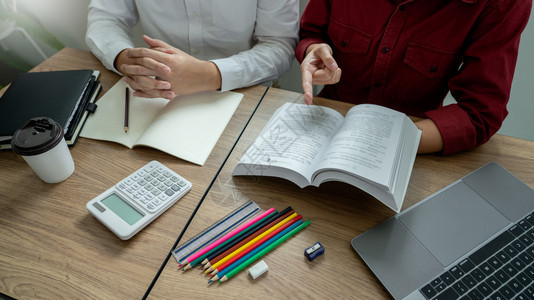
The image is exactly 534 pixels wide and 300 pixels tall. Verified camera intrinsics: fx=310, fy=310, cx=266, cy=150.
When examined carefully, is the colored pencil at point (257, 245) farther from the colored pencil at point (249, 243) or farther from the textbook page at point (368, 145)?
the textbook page at point (368, 145)

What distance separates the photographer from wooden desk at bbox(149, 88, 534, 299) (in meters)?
0.49

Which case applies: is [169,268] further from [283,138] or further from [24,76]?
[24,76]

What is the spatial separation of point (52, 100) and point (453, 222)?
3.09 feet

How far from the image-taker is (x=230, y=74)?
2.77ft

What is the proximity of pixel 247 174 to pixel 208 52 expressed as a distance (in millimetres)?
650

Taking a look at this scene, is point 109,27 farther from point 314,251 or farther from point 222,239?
point 314,251

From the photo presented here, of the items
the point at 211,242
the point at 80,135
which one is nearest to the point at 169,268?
the point at 211,242

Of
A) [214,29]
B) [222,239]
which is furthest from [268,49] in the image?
[222,239]

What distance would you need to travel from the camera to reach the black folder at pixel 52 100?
2.39ft

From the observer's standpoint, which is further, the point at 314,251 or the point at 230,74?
the point at 230,74

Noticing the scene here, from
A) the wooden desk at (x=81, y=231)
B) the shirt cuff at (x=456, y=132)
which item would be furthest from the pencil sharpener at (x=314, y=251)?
the shirt cuff at (x=456, y=132)

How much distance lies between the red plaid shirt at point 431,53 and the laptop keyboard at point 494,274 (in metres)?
0.22

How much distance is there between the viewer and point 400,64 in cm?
90

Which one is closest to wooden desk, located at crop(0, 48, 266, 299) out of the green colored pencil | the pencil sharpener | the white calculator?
the white calculator
